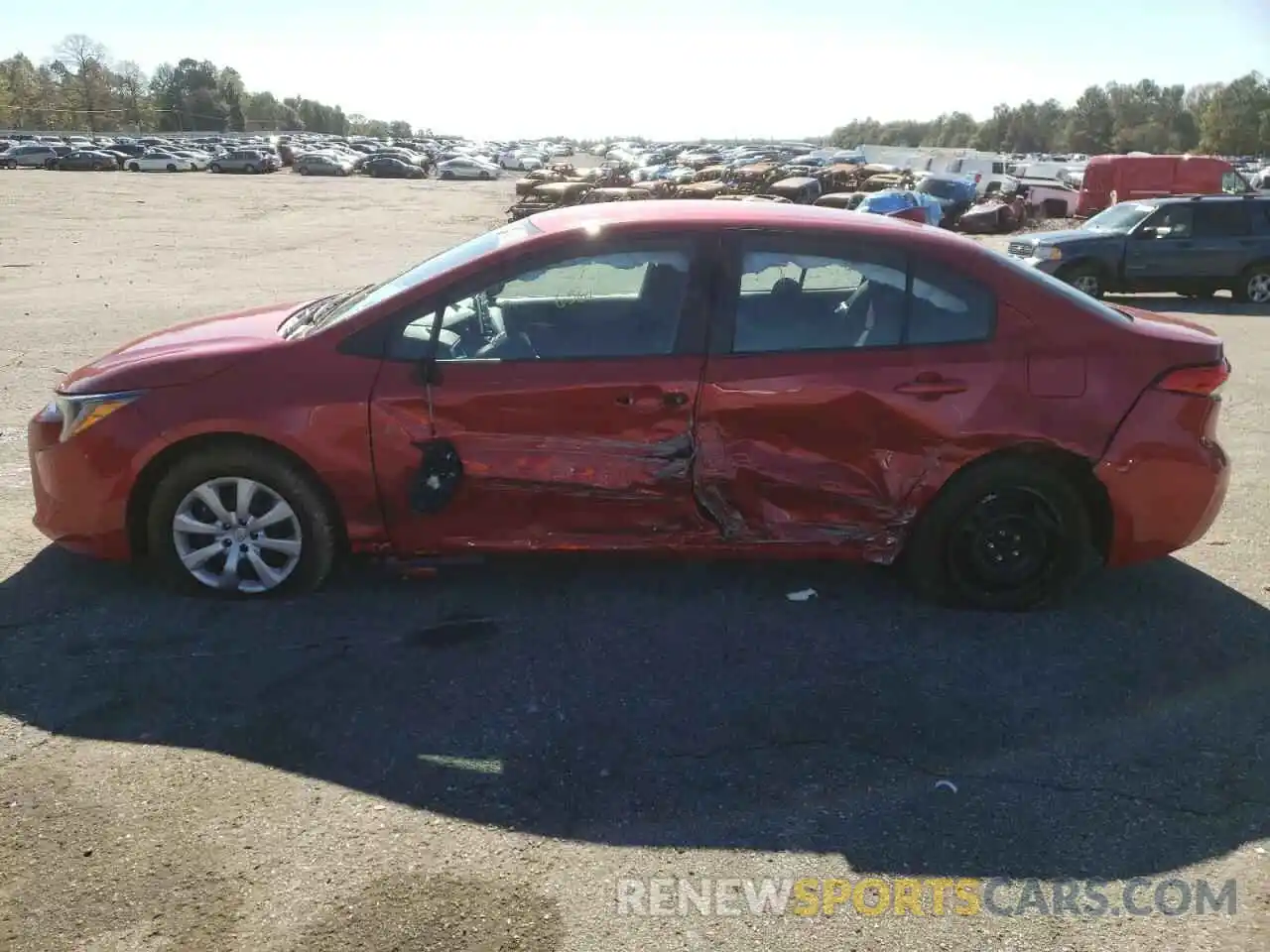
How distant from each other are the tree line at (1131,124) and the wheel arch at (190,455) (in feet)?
363

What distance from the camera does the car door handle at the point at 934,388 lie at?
4.27 m

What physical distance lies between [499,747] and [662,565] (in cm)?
165

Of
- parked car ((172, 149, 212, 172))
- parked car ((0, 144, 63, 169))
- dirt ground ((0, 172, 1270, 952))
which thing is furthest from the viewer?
parked car ((172, 149, 212, 172))

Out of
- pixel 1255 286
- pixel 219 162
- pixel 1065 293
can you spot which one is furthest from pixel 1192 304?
pixel 219 162

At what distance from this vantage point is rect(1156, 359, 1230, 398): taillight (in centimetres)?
439

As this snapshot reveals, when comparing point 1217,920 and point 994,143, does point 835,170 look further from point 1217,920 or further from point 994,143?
point 994,143

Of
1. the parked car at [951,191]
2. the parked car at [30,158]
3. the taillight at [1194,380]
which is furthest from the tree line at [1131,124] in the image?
the taillight at [1194,380]

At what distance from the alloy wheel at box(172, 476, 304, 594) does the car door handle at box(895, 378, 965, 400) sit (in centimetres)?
255

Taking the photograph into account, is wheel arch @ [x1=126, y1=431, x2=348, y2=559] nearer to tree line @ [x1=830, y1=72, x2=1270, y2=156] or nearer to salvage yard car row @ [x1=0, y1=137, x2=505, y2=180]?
salvage yard car row @ [x1=0, y1=137, x2=505, y2=180]

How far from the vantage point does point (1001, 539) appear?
14.7 ft

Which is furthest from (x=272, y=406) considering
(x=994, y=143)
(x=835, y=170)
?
(x=994, y=143)

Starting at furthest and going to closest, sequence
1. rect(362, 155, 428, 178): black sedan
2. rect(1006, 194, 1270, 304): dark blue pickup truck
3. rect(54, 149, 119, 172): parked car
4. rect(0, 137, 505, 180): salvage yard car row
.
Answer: rect(362, 155, 428, 178): black sedan
rect(0, 137, 505, 180): salvage yard car row
rect(54, 149, 119, 172): parked car
rect(1006, 194, 1270, 304): dark blue pickup truck

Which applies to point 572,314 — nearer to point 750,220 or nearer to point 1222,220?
point 750,220

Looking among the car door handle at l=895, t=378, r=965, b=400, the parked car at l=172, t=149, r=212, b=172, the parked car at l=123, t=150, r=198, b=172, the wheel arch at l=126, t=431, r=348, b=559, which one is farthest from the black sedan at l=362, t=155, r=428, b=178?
the car door handle at l=895, t=378, r=965, b=400
